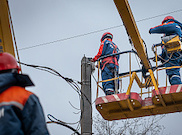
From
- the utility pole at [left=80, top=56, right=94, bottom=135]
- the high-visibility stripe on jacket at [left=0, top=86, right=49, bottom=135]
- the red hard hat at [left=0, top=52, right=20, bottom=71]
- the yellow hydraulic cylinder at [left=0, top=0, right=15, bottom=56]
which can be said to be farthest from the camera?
the utility pole at [left=80, top=56, right=94, bottom=135]

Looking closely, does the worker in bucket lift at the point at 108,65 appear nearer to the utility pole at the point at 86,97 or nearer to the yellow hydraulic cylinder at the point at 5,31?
the utility pole at the point at 86,97

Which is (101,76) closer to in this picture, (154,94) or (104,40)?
(104,40)

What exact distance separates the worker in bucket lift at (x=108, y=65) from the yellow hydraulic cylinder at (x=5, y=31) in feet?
16.8

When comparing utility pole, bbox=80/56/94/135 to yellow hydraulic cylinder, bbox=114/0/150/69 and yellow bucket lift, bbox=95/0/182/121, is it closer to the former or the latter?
yellow bucket lift, bbox=95/0/182/121

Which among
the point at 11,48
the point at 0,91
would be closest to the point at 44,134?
the point at 0,91

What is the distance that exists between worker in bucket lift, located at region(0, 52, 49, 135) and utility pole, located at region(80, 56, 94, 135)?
4285 mm

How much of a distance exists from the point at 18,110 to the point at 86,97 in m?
4.62

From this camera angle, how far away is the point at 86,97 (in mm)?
7359

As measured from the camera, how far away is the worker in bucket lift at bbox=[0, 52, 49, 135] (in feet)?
8.86

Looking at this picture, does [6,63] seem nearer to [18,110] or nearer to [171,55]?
[18,110]

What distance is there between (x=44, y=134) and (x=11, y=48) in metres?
1.88

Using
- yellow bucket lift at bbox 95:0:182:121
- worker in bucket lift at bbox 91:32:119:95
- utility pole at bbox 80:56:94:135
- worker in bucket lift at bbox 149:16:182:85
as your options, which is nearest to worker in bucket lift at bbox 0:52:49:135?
utility pole at bbox 80:56:94:135

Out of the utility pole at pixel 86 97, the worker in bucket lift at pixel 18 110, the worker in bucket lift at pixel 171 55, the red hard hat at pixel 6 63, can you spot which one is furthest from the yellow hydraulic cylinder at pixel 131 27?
the worker in bucket lift at pixel 18 110

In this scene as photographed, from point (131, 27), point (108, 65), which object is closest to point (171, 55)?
point (131, 27)
